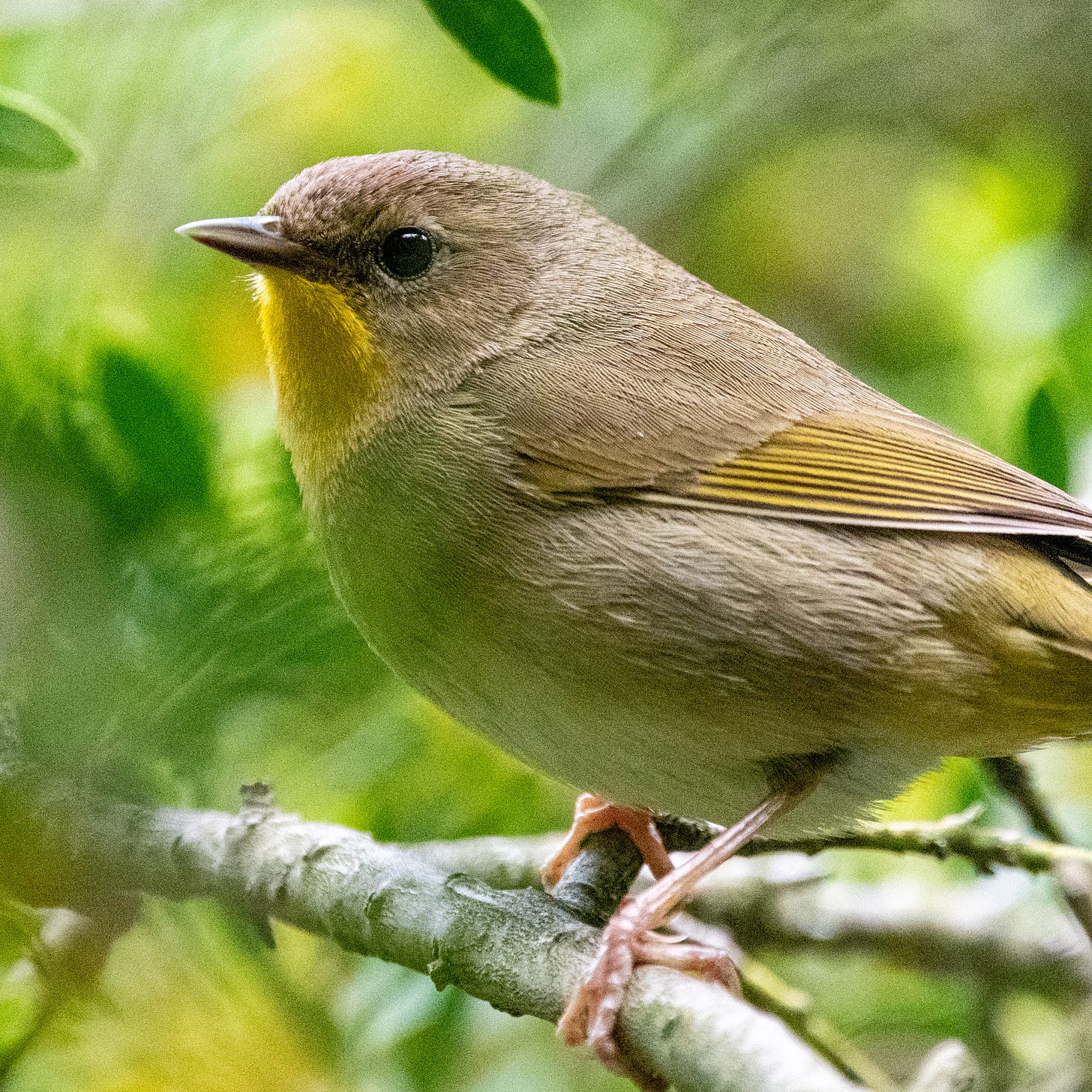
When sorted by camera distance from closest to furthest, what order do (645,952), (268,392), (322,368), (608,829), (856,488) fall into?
(645,952) < (856,488) < (322,368) < (608,829) < (268,392)

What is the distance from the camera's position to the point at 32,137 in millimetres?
1810

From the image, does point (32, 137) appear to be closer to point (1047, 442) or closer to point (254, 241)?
point (254, 241)

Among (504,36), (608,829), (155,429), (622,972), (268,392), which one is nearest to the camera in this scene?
(155,429)

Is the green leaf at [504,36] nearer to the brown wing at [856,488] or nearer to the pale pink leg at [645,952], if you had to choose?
the brown wing at [856,488]

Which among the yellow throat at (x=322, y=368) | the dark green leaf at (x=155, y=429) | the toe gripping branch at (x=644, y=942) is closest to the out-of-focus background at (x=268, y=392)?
the dark green leaf at (x=155, y=429)

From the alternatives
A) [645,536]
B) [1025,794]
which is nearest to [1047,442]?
[1025,794]

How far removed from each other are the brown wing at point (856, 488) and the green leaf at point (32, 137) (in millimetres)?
1159

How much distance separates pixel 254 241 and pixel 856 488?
133cm

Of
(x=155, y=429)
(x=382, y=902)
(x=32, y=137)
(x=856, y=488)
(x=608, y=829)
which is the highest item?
(x=32, y=137)

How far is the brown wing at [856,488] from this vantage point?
2.72m

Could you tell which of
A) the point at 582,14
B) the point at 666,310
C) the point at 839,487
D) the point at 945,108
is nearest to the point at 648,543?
the point at 839,487

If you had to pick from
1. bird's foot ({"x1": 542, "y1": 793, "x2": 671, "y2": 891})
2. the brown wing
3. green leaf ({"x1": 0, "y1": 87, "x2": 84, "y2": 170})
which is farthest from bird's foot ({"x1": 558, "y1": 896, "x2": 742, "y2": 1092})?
green leaf ({"x1": 0, "y1": 87, "x2": 84, "y2": 170})

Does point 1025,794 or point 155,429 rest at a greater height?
point 155,429

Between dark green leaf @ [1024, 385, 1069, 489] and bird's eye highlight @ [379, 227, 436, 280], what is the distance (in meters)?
1.43
